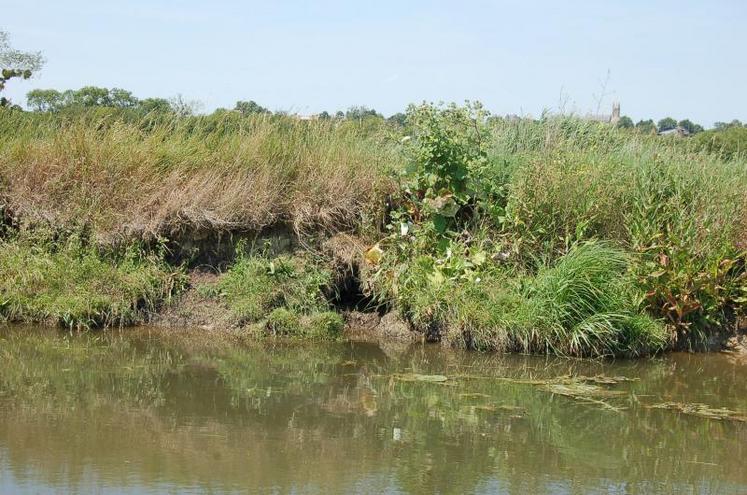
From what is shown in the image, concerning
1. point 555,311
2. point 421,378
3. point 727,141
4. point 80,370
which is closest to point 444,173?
point 555,311

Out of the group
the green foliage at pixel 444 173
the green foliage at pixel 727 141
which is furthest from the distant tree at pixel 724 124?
the green foliage at pixel 444 173

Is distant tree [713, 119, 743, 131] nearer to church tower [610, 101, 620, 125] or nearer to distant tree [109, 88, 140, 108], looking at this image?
church tower [610, 101, 620, 125]

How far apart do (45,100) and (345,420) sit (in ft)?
36.7

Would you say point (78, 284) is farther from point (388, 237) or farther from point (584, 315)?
point (584, 315)

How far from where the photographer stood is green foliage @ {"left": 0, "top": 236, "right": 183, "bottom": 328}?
1033 cm

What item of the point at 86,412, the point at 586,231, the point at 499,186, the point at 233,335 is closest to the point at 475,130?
the point at 499,186

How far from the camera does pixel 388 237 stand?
11.0 m

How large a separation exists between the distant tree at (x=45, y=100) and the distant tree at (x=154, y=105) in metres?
1.36

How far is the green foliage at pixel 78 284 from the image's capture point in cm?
1033

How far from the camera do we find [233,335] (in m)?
10.4

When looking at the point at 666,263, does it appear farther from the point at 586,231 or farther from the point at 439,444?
the point at 439,444

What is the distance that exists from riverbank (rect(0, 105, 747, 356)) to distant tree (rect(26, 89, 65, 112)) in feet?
8.25

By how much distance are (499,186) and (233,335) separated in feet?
12.8

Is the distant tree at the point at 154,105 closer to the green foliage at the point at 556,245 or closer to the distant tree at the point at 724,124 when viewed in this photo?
the green foliage at the point at 556,245
